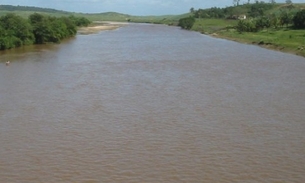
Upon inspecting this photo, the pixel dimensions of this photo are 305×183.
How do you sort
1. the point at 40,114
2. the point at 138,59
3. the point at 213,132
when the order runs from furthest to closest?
the point at 138,59 < the point at 40,114 < the point at 213,132

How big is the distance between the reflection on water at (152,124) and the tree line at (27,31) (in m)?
10.7

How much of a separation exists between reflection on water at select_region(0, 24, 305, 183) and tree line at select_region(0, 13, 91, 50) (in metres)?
10.7

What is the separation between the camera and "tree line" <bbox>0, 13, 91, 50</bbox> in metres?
31.8

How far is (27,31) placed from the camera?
112 ft

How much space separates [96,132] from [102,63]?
12.9m

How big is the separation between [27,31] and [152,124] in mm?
24822

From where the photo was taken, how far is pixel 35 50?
31.6 metres

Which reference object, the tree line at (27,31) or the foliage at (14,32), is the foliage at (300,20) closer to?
the tree line at (27,31)

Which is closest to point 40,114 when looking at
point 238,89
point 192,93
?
point 192,93

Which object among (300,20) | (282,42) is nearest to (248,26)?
(300,20)

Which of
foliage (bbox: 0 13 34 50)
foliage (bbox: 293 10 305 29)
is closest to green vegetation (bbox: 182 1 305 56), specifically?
foliage (bbox: 293 10 305 29)

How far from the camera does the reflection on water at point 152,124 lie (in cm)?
898

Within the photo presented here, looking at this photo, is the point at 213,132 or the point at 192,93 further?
the point at 192,93

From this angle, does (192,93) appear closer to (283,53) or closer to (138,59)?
(138,59)
